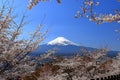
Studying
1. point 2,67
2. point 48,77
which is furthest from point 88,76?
point 2,67

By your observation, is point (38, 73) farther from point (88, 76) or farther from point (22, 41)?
point (22, 41)

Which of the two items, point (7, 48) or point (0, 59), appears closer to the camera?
point (0, 59)

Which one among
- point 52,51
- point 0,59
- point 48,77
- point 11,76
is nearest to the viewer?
point 0,59

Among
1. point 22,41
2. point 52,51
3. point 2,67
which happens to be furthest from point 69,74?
point 2,67

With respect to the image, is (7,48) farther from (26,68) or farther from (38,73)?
(38,73)

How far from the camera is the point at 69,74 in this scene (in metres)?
17.2

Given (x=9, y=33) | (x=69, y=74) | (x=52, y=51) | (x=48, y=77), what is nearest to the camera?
(x=9, y=33)

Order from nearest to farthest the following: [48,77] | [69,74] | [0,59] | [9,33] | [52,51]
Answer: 1. [0,59]
2. [9,33]
3. [52,51]
4. [48,77]
5. [69,74]

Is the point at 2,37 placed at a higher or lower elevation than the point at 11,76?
higher

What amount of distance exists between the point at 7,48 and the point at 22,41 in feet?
3.63

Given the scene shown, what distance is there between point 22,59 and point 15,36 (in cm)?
84

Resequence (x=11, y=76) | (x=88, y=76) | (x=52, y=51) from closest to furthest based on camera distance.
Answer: (x=11, y=76)
(x=52, y=51)
(x=88, y=76)

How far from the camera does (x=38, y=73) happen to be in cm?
1620

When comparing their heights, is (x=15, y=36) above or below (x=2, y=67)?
above
